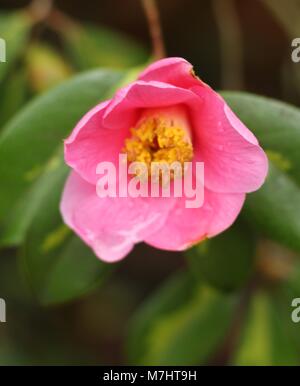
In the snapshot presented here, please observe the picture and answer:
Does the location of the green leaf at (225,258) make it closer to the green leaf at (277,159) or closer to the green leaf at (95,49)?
the green leaf at (277,159)

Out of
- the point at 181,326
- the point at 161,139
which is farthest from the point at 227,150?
the point at 181,326

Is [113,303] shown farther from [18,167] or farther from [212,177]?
[212,177]

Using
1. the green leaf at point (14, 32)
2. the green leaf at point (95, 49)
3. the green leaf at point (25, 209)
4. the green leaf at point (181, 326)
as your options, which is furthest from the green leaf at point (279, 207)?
the green leaf at point (95, 49)

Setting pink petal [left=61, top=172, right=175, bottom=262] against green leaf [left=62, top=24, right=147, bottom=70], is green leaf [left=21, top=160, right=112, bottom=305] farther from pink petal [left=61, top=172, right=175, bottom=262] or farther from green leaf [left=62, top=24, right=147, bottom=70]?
green leaf [left=62, top=24, right=147, bottom=70]

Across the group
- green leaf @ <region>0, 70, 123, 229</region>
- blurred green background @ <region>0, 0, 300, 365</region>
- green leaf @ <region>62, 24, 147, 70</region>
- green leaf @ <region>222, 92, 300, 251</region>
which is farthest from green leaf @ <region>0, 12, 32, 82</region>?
green leaf @ <region>222, 92, 300, 251</region>

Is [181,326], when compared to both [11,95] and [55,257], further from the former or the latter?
[11,95]
